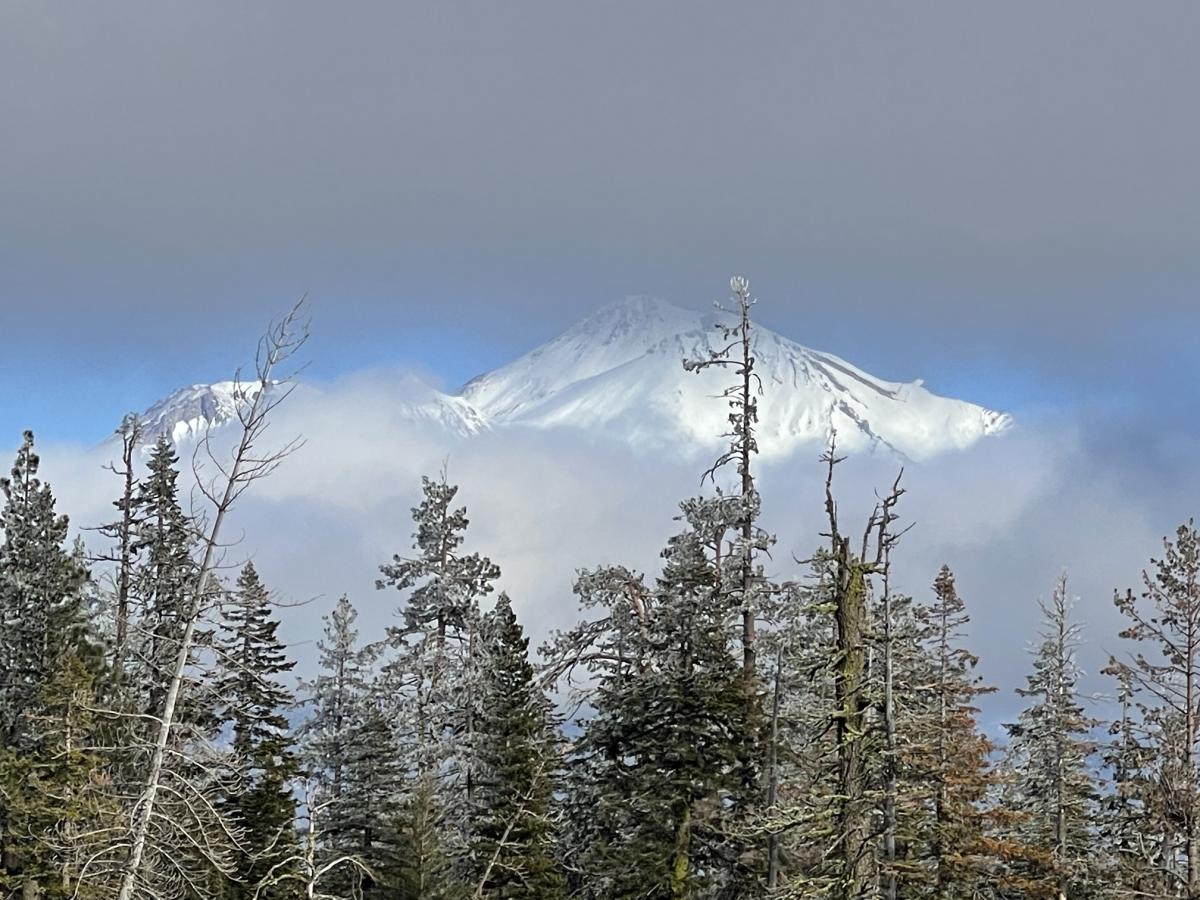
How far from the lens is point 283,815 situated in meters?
31.9

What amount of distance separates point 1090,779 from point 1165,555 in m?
11.9

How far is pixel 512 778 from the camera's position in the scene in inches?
1105

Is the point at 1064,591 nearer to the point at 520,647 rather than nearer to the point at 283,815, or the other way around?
the point at 520,647

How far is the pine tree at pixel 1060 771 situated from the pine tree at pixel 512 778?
40.4 feet

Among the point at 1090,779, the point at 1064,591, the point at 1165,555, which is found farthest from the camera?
the point at 1090,779

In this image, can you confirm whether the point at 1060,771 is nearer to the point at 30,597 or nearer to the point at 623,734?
the point at 623,734

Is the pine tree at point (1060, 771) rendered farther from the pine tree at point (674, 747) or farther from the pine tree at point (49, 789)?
the pine tree at point (49, 789)

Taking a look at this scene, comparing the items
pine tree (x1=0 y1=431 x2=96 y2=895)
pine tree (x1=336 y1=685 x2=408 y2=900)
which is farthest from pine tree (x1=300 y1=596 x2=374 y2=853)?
pine tree (x1=0 y1=431 x2=96 y2=895)

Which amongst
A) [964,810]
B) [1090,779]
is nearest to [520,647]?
[964,810]

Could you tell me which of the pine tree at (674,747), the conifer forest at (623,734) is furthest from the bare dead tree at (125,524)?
the pine tree at (674,747)

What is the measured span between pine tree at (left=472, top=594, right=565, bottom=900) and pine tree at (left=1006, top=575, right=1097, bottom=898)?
12.3m

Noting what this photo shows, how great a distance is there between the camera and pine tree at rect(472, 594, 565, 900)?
26797mm

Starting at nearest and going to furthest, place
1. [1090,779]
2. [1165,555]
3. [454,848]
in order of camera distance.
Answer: [1165,555] < [454,848] < [1090,779]

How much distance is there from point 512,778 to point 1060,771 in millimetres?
16066
